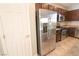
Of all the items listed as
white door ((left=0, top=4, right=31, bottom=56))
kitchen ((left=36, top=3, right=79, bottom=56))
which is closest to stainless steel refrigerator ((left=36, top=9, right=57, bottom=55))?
kitchen ((left=36, top=3, right=79, bottom=56))

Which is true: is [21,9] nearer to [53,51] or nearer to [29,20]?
[29,20]

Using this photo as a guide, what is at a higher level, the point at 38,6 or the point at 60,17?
the point at 38,6

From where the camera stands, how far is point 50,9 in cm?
84

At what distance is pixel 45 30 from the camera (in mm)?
893

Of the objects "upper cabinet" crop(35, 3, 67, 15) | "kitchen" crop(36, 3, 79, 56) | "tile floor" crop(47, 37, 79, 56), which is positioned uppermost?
"upper cabinet" crop(35, 3, 67, 15)

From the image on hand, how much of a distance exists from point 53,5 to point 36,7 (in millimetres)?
179

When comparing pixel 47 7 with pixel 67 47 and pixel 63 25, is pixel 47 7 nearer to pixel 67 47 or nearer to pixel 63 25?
pixel 63 25

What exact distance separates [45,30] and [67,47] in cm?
31

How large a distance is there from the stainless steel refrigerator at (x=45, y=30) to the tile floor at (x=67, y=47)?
0.18 feet

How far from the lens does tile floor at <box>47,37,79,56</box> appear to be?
2.84 feet

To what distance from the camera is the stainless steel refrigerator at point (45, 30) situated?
0.85 metres

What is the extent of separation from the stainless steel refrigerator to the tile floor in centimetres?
6

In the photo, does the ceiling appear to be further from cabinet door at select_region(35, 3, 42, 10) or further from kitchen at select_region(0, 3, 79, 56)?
cabinet door at select_region(35, 3, 42, 10)

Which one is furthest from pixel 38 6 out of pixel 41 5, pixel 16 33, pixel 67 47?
pixel 67 47
